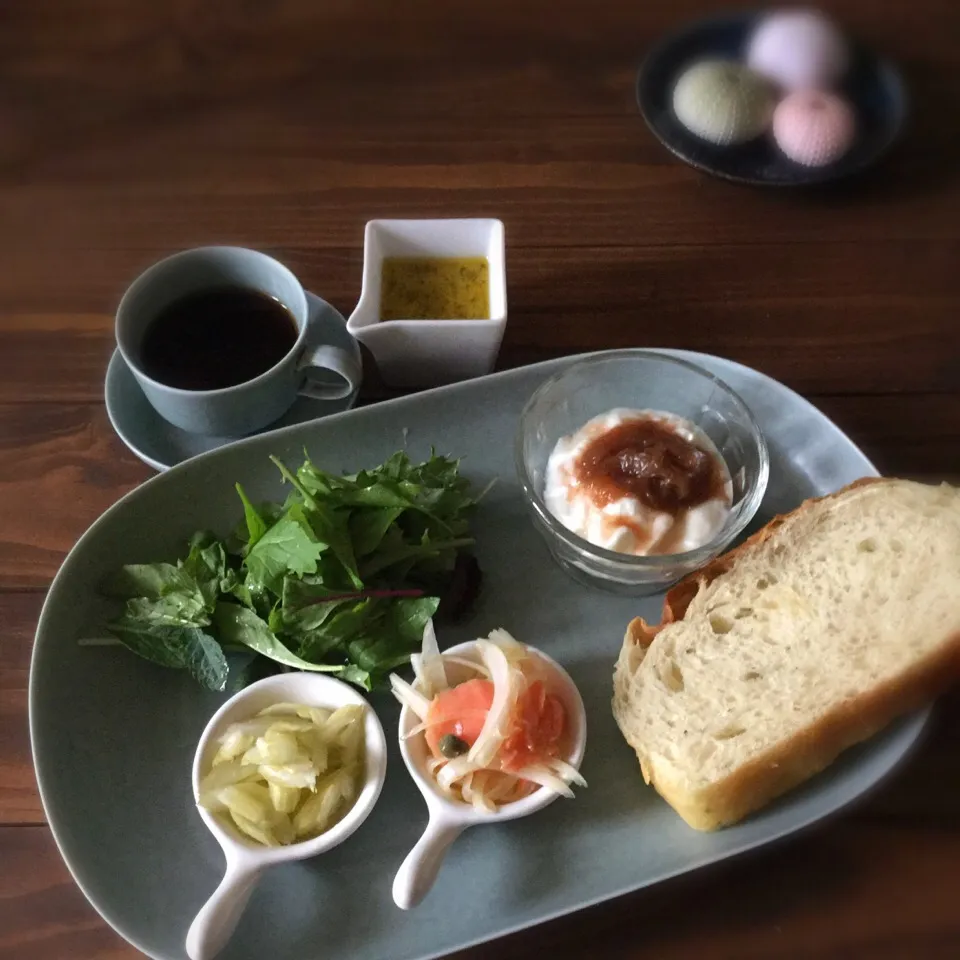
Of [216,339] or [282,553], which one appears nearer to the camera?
[282,553]

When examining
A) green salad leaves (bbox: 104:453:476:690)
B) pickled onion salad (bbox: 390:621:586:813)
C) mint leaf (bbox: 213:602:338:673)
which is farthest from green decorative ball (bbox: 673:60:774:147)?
mint leaf (bbox: 213:602:338:673)

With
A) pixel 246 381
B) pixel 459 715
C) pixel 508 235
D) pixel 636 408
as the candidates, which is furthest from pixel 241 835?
pixel 508 235

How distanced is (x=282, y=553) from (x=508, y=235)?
0.87m

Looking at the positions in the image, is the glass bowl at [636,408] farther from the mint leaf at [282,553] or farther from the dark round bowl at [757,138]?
the dark round bowl at [757,138]

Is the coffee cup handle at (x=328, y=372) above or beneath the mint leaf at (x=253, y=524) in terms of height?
above

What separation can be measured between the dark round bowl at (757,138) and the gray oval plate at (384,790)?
0.60 m

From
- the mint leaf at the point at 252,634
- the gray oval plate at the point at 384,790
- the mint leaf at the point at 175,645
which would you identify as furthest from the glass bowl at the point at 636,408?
the mint leaf at the point at 175,645

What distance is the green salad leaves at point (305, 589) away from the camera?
1205 millimetres

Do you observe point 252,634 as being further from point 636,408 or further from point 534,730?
point 636,408

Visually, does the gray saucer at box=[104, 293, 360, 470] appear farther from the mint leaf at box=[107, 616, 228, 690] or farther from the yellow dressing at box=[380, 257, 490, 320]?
the mint leaf at box=[107, 616, 228, 690]

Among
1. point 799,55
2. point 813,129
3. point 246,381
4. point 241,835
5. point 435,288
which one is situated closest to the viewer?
point 241,835

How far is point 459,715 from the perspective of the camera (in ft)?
3.75

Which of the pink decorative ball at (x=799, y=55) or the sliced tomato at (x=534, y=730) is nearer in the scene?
the sliced tomato at (x=534, y=730)

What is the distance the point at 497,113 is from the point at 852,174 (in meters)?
0.74
